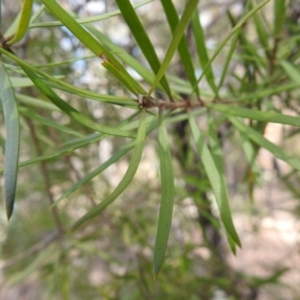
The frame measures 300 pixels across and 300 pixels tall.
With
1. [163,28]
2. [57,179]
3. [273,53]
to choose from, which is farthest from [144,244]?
[163,28]

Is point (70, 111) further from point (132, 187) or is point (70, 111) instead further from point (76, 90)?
point (132, 187)

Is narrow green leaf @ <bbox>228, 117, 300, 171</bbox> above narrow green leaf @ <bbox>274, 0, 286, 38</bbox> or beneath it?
beneath

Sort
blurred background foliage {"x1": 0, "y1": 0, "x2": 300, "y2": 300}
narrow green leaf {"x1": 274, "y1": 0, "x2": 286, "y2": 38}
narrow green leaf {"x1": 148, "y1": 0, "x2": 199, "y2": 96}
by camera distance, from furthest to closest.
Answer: blurred background foliage {"x1": 0, "y1": 0, "x2": 300, "y2": 300} → narrow green leaf {"x1": 274, "y1": 0, "x2": 286, "y2": 38} → narrow green leaf {"x1": 148, "y1": 0, "x2": 199, "y2": 96}

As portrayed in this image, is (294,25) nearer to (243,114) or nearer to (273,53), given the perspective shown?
(273,53)

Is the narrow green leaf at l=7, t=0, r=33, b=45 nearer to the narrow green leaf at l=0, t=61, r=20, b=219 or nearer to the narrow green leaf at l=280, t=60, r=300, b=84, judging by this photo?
the narrow green leaf at l=0, t=61, r=20, b=219

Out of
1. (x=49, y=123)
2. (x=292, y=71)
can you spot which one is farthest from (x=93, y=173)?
(x=292, y=71)

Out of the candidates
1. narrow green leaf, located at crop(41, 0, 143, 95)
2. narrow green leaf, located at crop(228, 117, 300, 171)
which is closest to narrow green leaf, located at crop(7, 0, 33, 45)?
narrow green leaf, located at crop(41, 0, 143, 95)
